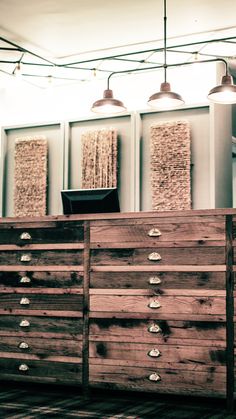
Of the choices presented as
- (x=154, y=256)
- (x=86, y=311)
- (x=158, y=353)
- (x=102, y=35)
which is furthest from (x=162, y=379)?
(x=102, y=35)

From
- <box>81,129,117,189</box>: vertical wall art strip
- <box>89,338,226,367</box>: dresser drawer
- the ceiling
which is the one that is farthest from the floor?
the ceiling

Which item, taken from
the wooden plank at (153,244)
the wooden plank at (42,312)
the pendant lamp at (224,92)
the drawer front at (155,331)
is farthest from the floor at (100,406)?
the pendant lamp at (224,92)

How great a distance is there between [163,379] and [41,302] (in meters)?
1.03

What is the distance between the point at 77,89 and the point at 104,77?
13.2 inches

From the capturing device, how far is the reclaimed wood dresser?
3.66 meters

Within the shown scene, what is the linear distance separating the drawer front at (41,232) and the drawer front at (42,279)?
226 mm

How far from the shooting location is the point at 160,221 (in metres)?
3.84

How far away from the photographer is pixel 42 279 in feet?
13.6

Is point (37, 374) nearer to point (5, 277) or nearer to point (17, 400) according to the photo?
point (17, 400)

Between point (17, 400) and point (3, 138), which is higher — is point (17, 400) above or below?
below

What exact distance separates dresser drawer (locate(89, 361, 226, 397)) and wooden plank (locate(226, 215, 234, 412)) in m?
0.04

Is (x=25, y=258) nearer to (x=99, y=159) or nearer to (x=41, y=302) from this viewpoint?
(x=41, y=302)

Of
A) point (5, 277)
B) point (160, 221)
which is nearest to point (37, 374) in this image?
point (5, 277)

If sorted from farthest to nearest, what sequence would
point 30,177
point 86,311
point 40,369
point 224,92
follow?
1. point 30,177
2. point 224,92
3. point 40,369
4. point 86,311
